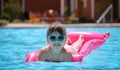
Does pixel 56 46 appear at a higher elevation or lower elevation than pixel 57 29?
lower

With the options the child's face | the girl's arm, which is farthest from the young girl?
the girl's arm

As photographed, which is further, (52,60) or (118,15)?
(118,15)

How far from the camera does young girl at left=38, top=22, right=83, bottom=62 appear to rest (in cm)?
593

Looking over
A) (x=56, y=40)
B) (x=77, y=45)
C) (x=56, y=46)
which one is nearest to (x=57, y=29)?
(x=56, y=40)

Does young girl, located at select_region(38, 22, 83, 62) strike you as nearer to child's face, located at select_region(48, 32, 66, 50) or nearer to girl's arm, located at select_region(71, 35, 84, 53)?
child's face, located at select_region(48, 32, 66, 50)

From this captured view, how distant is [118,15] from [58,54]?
19330mm

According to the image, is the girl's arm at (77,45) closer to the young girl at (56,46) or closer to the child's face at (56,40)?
the young girl at (56,46)

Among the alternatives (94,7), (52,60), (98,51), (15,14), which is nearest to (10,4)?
(15,14)

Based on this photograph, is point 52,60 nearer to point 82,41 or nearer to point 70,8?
point 82,41

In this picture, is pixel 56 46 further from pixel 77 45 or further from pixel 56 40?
pixel 77 45

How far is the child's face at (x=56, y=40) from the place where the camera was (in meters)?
5.93

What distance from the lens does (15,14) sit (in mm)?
25016

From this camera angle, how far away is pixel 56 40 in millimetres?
5961

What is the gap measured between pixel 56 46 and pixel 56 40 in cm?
12
